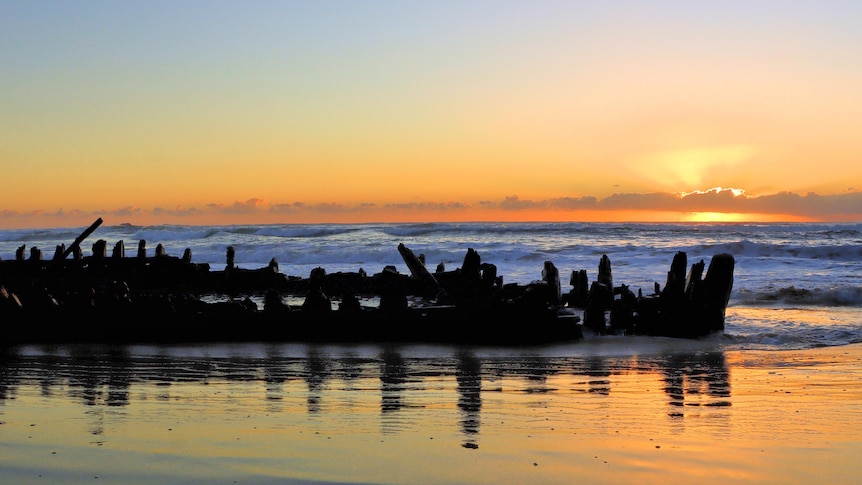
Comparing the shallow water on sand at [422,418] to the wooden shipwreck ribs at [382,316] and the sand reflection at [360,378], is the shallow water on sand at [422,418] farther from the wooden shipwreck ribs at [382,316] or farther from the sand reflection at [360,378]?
the wooden shipwreck ribs at [382,316]

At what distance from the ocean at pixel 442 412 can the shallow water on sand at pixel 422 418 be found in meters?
0.02

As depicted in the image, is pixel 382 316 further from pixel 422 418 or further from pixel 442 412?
pixel 422 418

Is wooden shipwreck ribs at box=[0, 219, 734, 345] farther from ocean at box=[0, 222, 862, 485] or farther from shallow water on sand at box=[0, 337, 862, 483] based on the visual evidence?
shallow water on sand at box=[0, 337, 862, 483]

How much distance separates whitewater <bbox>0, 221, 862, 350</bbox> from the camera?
16.1 metres

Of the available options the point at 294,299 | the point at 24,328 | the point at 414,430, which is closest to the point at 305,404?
the point at 414,430

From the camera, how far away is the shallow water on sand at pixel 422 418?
5.49 metres

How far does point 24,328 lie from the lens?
39.3 feet

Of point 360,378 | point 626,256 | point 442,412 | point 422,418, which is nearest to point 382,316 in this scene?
point 360,378

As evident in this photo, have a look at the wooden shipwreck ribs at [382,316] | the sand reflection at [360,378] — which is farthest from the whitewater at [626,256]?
the sand reflection at [360,378]

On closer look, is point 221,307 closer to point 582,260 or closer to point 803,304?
point 803,304

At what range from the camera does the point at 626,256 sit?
1580 inches

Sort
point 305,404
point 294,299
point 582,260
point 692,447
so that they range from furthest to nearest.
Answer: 1. point 582,260
2. point 294,299
3. point 305,404
4. point 692,447

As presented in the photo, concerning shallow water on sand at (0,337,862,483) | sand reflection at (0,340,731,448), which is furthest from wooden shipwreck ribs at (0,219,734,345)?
shallow water on sand at (0,337,862,483)

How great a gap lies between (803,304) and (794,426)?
47.3ft
